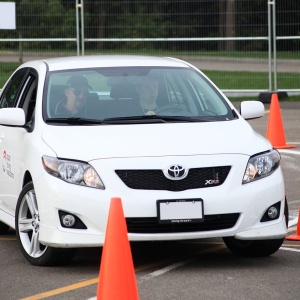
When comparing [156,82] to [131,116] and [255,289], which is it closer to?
[131,116]

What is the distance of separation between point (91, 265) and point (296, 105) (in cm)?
1627

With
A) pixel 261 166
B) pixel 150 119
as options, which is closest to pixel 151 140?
pixel 150 119

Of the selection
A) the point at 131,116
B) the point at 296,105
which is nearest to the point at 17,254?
the point at 131,116

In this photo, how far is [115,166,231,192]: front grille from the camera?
7715 mm

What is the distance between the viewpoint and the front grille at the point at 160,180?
771cm

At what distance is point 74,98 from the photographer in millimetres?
8867

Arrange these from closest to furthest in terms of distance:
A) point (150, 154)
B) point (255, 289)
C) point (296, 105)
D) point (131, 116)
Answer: point (255, 289), point (150, 154), point (131, 116), point (296, 105)

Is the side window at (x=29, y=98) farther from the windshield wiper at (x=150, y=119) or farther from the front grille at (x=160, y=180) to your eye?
the front grille at (x=160, y=180)

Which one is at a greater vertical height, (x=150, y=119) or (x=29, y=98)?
(x=29, y=98)

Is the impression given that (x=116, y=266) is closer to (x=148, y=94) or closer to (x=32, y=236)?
(x=32, y=236)

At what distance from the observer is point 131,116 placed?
8719 mm

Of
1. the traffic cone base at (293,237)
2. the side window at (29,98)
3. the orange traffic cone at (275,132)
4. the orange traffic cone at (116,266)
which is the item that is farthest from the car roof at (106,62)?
the orange traffic cone at (275,132)

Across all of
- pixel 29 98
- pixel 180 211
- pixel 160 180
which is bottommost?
pixel 180 211

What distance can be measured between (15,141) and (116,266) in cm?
285
